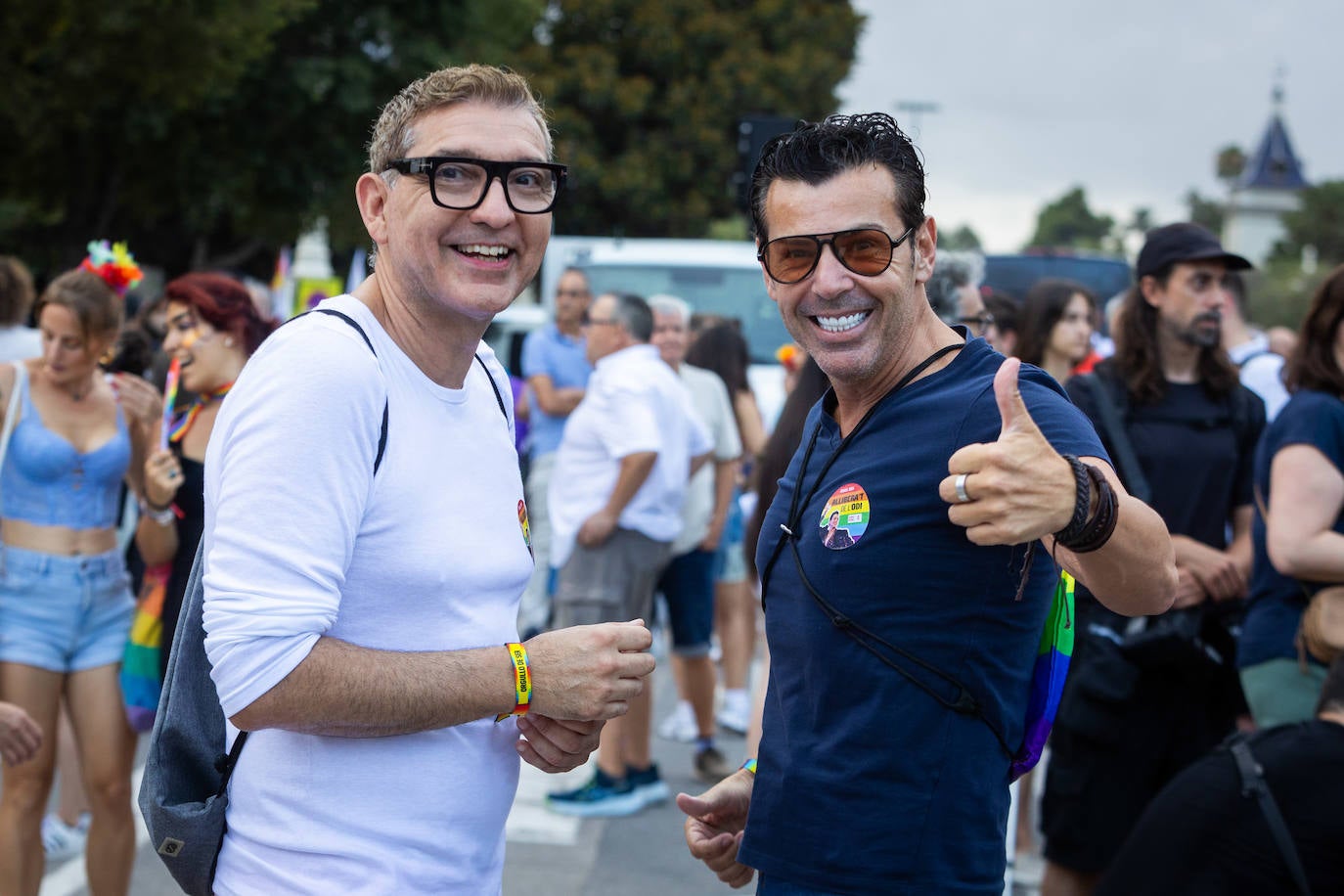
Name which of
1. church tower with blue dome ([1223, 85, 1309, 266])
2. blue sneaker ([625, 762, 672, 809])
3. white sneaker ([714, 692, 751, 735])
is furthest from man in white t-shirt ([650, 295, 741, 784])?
church tower with blue dome ([1223, 85, 1309, 266])

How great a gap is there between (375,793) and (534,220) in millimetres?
989

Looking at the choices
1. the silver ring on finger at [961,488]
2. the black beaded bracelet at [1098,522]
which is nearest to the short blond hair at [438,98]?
the silver ring on finger at [961,488]

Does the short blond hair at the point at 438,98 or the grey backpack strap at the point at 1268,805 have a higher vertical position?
the short blond hair at the point at 438,98

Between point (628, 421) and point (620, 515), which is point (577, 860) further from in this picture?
point (628, 421)

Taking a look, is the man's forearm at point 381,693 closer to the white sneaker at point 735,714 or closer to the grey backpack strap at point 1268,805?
the grey backpack strap at point 1268,805

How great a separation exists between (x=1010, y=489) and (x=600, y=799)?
4.74 metres

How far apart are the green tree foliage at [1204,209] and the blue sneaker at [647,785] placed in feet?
273

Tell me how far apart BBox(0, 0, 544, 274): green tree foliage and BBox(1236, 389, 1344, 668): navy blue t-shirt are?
11680 mm

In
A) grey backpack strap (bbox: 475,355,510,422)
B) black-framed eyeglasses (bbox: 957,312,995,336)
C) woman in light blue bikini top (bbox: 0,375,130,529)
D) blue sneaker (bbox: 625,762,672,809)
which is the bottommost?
blue sneaker (bbox: 625,762,672,809)

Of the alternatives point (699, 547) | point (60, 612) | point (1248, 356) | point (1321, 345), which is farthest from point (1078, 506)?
point (1248, 356)

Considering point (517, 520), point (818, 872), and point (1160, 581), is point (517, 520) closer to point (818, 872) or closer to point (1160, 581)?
point (818, 872)

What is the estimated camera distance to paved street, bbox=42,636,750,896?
5262mm

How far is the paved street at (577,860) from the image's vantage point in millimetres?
5262

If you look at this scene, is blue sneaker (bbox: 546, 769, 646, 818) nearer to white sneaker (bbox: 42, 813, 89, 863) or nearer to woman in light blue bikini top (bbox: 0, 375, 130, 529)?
white sneaker (bbox: 42, 813, 89, 863)
